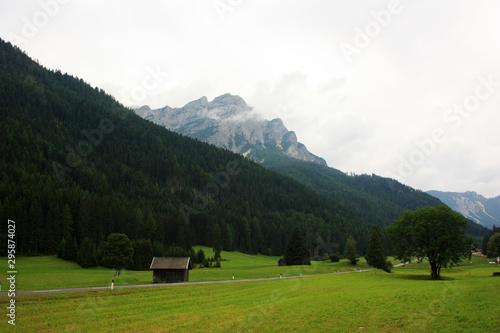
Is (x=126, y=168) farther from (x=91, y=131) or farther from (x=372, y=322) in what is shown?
(x=372, y=322)

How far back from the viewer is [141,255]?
81312 mm

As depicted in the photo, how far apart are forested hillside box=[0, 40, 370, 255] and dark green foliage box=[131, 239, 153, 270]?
6462 millimetres

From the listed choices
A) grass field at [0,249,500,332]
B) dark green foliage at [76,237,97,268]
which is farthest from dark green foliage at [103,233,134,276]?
grass field at [0,249,500,332]

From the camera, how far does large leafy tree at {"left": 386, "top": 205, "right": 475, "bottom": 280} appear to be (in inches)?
1932

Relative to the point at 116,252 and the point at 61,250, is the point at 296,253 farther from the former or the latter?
the point at 61,250

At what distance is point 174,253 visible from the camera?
299 feet

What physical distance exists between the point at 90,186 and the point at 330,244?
392 ft

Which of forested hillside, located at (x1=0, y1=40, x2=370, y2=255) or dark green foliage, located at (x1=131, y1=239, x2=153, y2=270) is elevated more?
forested hillside, located at (x1=0, y1=40, x2=370, y2=255)

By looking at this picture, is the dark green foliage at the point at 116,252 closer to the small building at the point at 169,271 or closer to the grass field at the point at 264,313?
the small building at the point at 169,271

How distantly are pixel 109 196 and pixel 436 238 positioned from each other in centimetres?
11626

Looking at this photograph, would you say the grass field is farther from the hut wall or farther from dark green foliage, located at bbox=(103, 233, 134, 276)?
dark green foliage, located at bbox=(103, 233, 134, 276)

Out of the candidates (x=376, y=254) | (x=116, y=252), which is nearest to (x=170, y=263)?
(x=116, y=252)

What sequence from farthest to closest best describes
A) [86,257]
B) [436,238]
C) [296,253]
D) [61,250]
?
[296,253] < [61,250] < [86,257] < [436,238]

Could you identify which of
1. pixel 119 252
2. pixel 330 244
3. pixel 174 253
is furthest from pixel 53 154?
pixel 330 244
